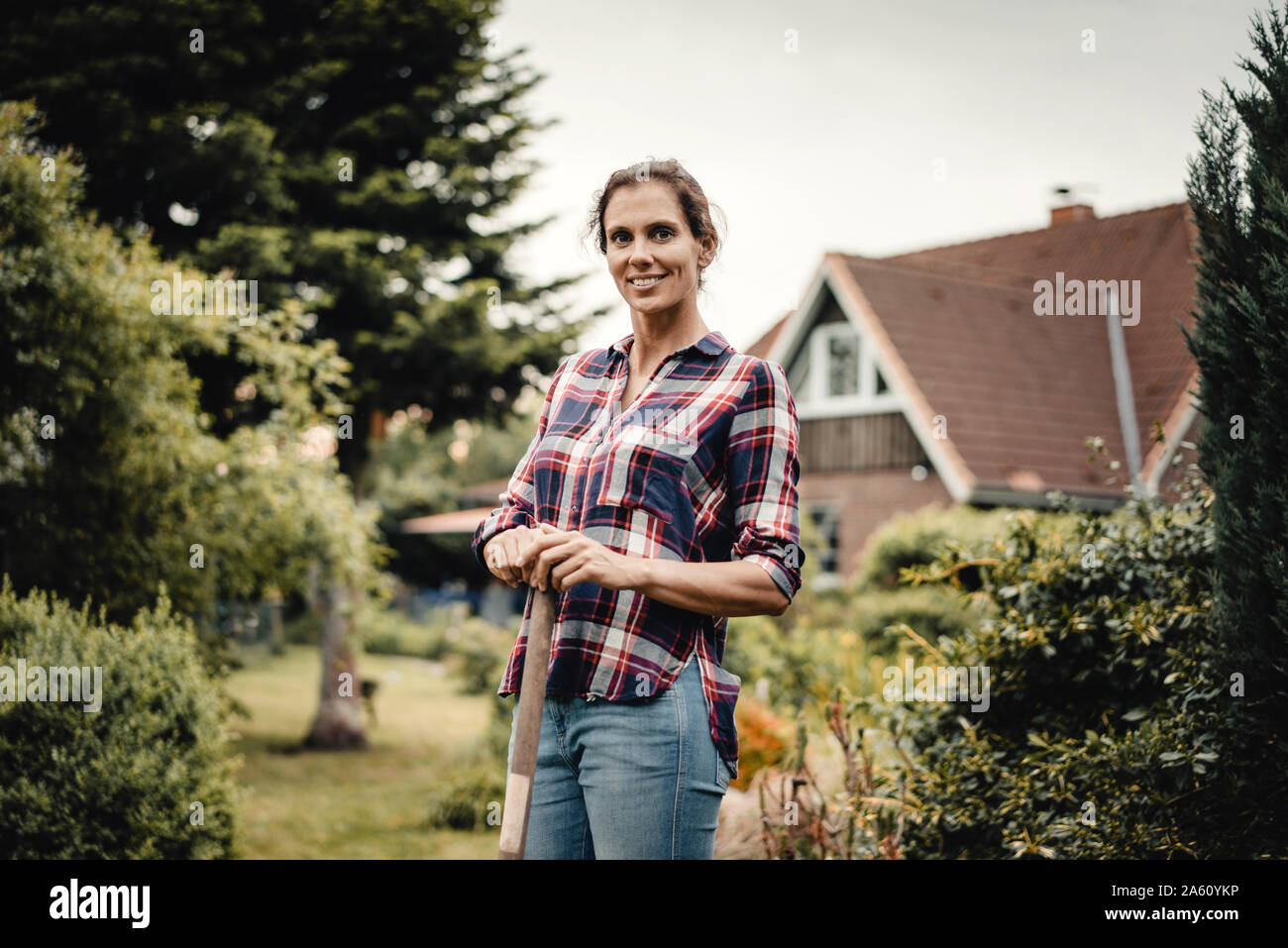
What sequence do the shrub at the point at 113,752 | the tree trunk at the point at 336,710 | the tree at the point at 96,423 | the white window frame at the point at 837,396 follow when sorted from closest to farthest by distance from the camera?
the shrub at the point at 113,752 → the tree at the point at 96,423 → the tree trunk at the point at 336,710 → the white window frame at the point at 837,396

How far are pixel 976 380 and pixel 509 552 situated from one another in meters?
13.9

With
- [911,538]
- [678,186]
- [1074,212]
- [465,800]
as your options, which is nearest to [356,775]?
[465,800]

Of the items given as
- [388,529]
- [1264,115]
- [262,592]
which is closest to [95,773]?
[262,592]

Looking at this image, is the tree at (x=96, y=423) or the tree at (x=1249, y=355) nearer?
the tree at (x=1249, y=355)

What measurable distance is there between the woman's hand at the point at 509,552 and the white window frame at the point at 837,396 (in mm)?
13314

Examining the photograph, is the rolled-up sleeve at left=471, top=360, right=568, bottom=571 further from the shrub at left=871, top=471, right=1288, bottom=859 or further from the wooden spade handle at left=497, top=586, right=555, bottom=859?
the shrub at left=871, top=471, right=1288, bottom=859

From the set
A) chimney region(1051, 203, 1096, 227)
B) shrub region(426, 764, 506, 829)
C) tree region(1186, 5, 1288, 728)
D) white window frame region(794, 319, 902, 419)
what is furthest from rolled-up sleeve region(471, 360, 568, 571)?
chimney region(1051, 203, 1096, 227)

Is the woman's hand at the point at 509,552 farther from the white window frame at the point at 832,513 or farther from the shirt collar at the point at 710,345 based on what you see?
the white window frame at the point at 832,513

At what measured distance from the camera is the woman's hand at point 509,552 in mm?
2074

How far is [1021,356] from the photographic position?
52.2 feet

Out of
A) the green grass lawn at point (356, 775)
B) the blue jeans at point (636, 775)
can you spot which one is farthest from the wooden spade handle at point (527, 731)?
the green grass lawn at point (356, 775)

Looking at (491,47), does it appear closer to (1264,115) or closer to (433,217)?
(433,217)

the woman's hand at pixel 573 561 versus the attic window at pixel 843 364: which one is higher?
the attic window at pixel 843 364

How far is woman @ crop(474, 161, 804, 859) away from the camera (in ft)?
6.56
